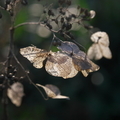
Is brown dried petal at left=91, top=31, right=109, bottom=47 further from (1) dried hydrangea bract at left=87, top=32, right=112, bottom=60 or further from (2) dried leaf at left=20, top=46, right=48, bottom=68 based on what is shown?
(2) dried leaf at left=20, top=46, right=48, bottom=68

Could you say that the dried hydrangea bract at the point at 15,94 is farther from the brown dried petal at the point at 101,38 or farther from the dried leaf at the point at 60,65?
the brown dried petal at the point at 101,38

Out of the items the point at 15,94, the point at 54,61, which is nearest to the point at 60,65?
the point at 54,61

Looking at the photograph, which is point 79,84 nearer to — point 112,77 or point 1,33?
point 112,77

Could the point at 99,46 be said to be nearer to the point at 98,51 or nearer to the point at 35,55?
the point at 98,51

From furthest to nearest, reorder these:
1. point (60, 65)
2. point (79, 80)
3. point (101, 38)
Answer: point (79, 80)
point (101, 38)
point (60, 65)

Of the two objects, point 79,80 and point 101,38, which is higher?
point 101,38

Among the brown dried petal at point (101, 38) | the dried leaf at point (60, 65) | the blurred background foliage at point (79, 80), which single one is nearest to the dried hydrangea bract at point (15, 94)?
the dried leaf at point (60, 65)

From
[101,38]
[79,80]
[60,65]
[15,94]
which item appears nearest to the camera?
[15,94]

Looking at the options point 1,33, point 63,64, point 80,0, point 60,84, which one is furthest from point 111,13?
point 63,64
